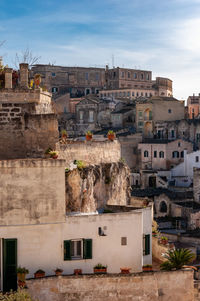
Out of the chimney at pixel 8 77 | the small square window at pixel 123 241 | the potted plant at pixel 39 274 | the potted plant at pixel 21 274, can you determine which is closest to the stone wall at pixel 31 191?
the potted plant at pixel 21 274

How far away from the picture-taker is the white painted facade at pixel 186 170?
5975 cm

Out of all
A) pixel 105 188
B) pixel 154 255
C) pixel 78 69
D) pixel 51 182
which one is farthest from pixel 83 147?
pixel 78 69

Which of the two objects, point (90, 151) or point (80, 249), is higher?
point (90, 151)

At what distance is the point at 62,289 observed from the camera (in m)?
16.8

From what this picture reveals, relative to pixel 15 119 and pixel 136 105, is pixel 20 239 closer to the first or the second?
pixel 15 119

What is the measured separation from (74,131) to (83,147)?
5027 cm

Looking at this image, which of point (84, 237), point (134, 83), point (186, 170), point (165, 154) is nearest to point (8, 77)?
point (84, 237)

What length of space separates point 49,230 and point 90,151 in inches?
241

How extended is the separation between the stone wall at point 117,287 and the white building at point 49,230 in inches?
32.2

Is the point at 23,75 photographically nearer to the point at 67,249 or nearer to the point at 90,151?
the point at 90,151

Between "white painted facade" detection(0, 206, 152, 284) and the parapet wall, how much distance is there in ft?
12.1

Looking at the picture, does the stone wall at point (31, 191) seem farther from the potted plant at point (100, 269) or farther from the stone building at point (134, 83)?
the stone building at point (134, 83)

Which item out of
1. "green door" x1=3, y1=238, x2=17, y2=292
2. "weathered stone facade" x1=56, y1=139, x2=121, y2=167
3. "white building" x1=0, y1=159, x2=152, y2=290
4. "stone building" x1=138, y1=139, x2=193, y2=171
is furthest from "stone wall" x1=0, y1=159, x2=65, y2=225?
"stone building" x1=138, y1=139, x2=193, y2=171

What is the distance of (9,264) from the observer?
1703 centimetres
